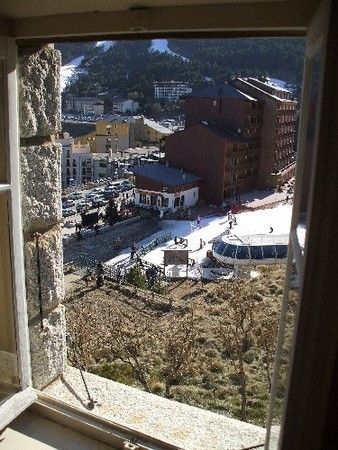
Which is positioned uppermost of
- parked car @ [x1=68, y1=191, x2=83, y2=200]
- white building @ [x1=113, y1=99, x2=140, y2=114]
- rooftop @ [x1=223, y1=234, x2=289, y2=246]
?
white building @ [x1=113, y1=99, x2=140, y2=114]

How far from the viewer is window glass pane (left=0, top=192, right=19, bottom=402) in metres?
1.43

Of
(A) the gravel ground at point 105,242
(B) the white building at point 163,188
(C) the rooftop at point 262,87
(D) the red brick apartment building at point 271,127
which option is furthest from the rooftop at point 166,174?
(C) the rooftop at point 262,87

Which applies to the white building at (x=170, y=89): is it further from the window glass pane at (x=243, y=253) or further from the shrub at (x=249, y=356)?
the shrub at (x=249, y=356)

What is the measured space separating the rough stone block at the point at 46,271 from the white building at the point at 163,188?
19.6 m

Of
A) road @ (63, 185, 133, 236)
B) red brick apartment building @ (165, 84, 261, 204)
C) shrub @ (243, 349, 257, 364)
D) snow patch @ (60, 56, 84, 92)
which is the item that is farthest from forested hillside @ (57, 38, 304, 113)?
shrub @ (243, 349, 257, 364)

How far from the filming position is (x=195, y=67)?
180 feet

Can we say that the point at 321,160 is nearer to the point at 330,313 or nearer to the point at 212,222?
the point at 330,313

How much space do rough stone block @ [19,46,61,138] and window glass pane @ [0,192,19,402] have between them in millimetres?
267

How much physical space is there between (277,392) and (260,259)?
1293 centimetres

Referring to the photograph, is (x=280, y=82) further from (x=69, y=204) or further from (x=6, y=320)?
(x=6, y=320)

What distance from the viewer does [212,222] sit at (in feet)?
66.2

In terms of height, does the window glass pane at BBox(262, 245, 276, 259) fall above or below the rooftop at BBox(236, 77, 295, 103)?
below

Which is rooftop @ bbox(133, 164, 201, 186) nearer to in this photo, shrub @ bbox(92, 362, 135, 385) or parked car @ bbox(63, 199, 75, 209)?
parked car @ bbox(63, 199, 75, 209)

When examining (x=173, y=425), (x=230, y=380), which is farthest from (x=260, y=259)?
(x=173, y=425)
